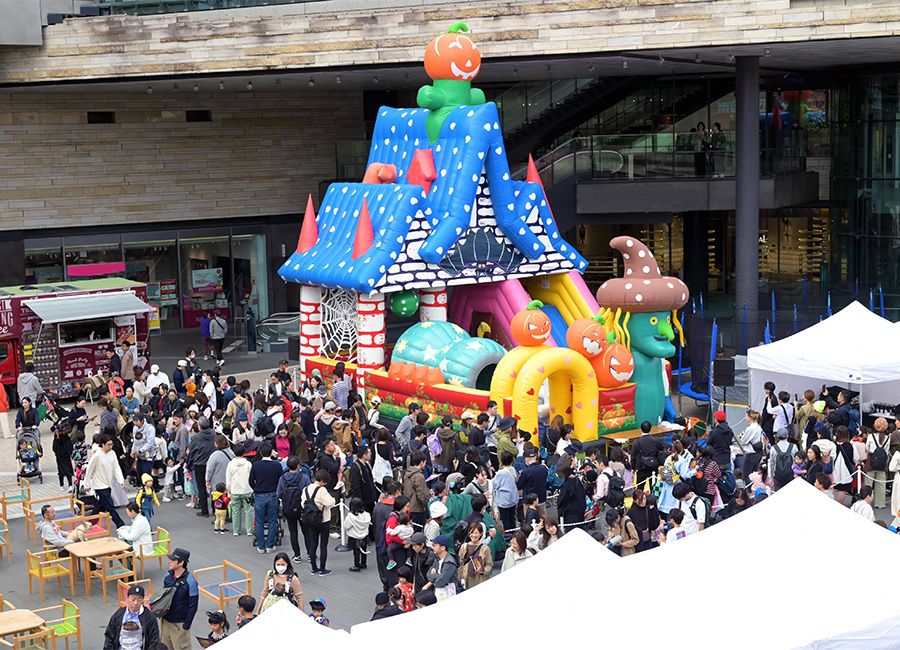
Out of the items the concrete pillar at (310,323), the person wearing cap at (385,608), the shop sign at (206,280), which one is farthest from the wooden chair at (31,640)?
the shop sign at (206,280)

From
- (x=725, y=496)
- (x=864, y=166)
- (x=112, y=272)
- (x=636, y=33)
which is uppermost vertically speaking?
(x=636, y=33)

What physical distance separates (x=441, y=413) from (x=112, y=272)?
15.5m

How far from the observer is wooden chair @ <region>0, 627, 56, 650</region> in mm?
13016

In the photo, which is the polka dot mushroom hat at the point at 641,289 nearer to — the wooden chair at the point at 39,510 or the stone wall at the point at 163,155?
the wooden chair at the point at 39,510

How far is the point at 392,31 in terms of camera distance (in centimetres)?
2708

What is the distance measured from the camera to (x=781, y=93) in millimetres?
36188

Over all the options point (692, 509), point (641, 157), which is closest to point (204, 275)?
point (641, 157)

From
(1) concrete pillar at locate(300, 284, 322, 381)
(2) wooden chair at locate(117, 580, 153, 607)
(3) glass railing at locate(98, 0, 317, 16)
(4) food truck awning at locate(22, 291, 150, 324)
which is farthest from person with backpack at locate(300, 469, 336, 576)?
(3) glass railing at locate(98, 0, 317, 16)

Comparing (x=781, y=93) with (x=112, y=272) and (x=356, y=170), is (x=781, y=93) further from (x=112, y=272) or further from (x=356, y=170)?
(x=112, y=272)

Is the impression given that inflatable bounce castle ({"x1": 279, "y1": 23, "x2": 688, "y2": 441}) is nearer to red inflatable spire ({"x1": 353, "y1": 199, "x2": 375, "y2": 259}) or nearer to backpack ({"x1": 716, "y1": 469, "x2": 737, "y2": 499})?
red inflatable spire ({"x1": 353, "y1": 199, "x2": 375, "y2": 259})

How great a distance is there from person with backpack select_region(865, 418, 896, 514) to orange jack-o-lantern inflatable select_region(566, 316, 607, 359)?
4.38 metres

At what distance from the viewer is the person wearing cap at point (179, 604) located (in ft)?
42.7

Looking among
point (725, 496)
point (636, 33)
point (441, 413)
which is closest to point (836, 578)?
point (725, 496)

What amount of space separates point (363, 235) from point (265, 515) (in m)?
7.70
